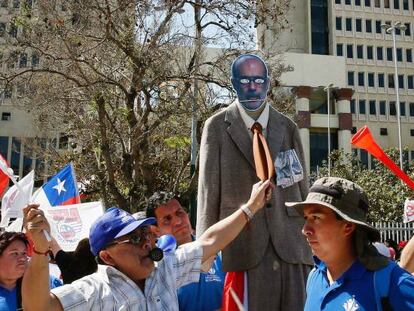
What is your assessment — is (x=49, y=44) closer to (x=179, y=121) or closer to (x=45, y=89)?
(x=45, y=89)

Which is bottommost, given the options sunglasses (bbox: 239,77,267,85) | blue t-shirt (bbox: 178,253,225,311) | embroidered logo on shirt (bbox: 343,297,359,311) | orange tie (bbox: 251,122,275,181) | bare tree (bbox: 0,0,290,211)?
blue t-shirt (bbox: 178,253,225,311)

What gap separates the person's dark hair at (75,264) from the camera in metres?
4.47

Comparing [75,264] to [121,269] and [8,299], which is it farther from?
[121,269]

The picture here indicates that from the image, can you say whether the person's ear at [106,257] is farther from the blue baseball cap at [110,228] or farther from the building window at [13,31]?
the building window at [13,31]

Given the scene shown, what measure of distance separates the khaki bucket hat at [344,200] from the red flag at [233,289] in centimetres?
109

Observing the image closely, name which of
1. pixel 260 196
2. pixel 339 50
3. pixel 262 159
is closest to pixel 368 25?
pixel 339 50


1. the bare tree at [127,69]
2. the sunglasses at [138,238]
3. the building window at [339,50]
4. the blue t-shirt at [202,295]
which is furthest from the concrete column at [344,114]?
the sunglasses at [138,238]

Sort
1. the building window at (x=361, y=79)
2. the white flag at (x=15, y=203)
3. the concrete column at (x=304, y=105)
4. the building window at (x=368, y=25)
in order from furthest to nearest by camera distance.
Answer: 1. the building window at (x=368, y=25)
2. the building window at (x=361, y=79)
3. the concrete column at (x=304, y=105)
4. the white flag at (x=15, y=203)

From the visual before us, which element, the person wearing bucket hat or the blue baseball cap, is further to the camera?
the blue baseball cap

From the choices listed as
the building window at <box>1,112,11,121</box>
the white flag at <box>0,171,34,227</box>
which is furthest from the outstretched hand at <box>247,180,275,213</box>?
the building window at <box>1,112,11,121</box>

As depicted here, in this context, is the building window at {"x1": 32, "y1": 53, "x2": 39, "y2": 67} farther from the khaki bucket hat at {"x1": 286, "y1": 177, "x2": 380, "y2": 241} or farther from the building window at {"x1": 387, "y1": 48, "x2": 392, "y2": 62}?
the building window at {"x1": 387, "y1": 48, "x2": 392, "y2": 62}

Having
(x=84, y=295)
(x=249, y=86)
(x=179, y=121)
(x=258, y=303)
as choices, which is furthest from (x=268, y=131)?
(x=179, y=121)

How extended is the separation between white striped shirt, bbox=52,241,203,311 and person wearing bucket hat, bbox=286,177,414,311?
2.31 ft

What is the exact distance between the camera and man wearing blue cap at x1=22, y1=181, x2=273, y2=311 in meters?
2.46
